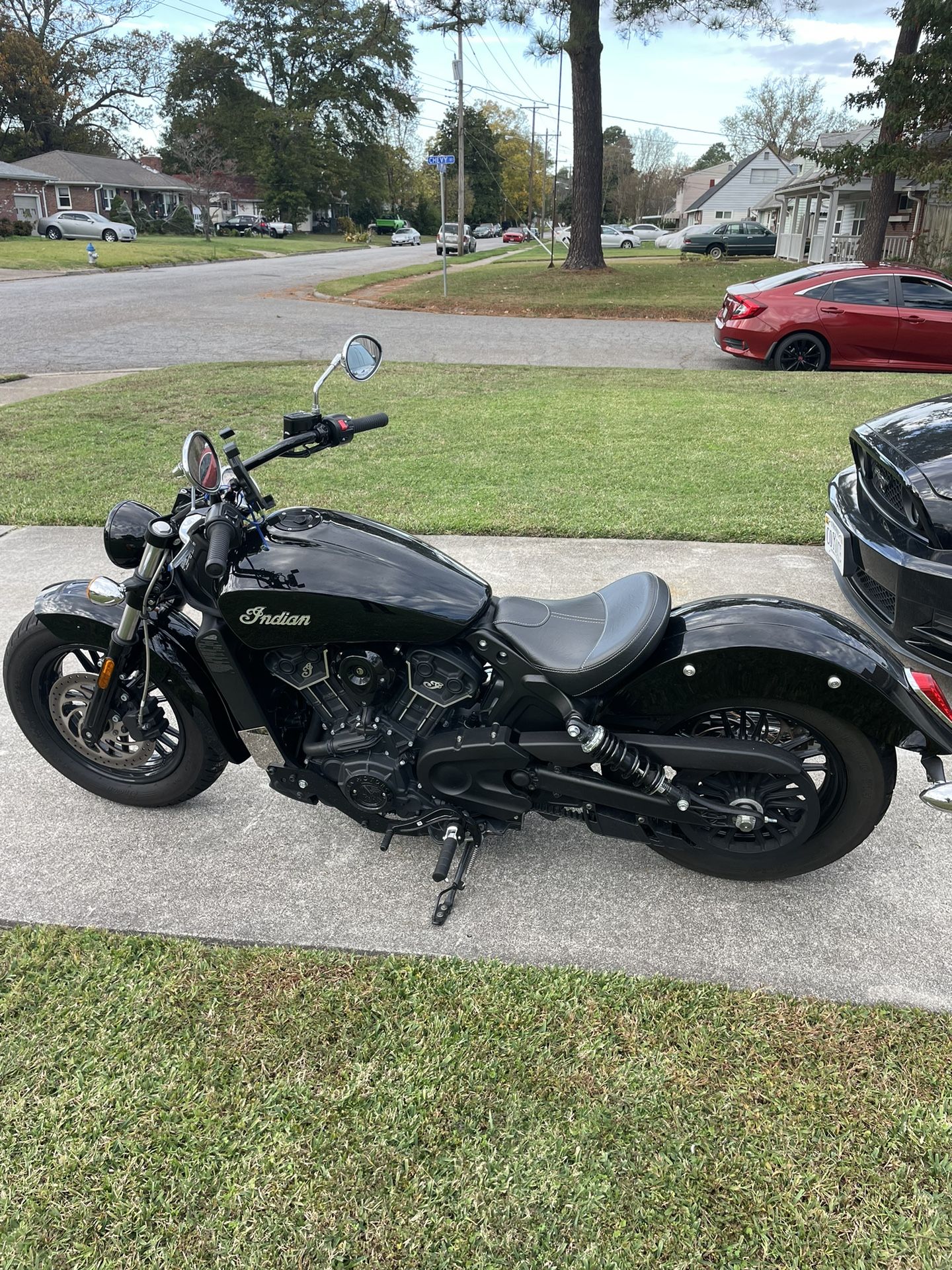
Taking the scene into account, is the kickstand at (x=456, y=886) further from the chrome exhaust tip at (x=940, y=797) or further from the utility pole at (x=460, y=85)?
the utility pole at (x=460, y=85)

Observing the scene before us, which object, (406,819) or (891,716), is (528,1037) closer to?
(406,819)

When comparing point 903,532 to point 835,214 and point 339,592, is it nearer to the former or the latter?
point 339,592

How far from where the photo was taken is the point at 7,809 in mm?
2975

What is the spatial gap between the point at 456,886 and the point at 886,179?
70.4ft

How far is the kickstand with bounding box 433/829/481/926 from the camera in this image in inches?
96.8

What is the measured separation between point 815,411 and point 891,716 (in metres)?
6.95

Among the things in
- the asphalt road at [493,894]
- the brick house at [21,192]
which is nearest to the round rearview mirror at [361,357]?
the asphalt road at [493,894]

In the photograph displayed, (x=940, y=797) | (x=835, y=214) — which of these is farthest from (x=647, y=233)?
(x=940, y=797)

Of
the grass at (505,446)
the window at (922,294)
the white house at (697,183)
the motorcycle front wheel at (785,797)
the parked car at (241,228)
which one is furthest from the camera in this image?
the white house at (697,183)

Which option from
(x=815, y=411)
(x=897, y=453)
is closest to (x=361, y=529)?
(x=897, y=453)

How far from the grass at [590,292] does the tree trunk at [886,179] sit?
126 inches

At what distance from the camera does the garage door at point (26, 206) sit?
4731cm

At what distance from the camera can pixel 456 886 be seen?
2.49 meters

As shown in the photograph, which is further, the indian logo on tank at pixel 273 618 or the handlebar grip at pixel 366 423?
the handlebar grip at pixel 366 423
